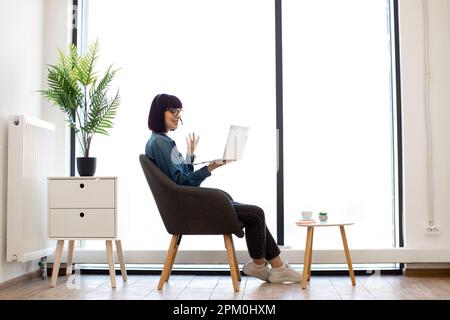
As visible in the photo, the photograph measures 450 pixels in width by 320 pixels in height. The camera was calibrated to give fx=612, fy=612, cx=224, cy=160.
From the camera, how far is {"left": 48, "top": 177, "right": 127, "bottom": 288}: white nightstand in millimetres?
3766

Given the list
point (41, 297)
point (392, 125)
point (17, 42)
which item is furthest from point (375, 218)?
point (17, 42)

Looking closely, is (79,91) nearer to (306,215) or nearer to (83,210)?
(83,210)

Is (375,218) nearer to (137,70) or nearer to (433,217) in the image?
(433,217)

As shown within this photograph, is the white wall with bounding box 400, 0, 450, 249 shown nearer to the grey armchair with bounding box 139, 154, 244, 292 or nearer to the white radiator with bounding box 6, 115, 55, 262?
the grey armchair with bounding box 139, 154, 244, 292

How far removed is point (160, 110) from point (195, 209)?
2.18 feet

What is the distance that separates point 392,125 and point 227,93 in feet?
3.98

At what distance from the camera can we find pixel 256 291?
357 centimetres

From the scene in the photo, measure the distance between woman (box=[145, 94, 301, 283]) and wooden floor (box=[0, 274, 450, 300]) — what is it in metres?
0.10

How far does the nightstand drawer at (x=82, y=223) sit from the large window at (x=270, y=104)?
0.62 metres

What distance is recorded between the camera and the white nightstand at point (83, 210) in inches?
148

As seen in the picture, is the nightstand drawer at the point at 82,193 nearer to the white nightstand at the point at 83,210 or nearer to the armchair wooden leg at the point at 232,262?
the white nightstand at the point at 83,210

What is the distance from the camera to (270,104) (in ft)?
14.6

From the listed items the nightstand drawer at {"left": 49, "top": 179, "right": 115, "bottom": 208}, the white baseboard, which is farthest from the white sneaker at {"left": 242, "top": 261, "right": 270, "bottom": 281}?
the nightstand drawer at {"left": 49, "top": 179, "right": 115, "bottom": 208}

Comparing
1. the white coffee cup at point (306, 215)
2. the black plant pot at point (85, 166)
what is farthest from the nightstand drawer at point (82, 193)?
the white coffee cup at point (306, 215)
